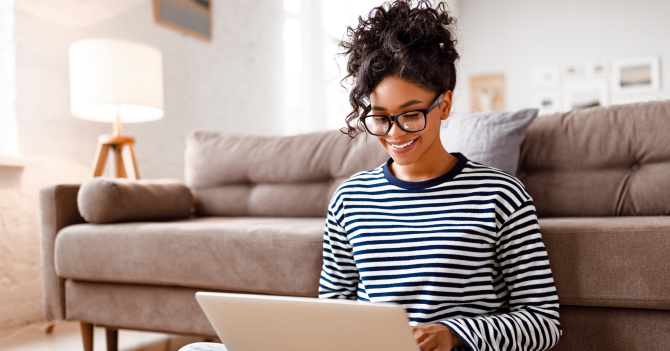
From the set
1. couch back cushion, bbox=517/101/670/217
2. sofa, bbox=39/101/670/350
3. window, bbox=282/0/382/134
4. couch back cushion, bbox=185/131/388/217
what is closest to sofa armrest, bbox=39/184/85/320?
sofa, bbox=39/101/670/350

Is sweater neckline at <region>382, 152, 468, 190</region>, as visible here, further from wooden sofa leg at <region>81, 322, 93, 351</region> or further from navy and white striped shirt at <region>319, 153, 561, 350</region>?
wooden sofa leg at <region>81, 322, 93, 351</region>

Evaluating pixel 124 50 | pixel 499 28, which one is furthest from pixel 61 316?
pixel 499 28

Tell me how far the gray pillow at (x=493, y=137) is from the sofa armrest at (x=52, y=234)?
1.25 m

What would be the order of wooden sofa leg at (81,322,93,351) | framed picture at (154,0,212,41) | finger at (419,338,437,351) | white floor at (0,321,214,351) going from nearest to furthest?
finger at (419,338,437,351) < wooden sofa leg at (81,322,93,351) < white floor at (0,321,214,351) < framed picture at (154,0,212,41)

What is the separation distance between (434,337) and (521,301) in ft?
0.64

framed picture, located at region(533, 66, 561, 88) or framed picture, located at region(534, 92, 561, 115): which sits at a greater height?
framed picture, located at region(533, 66, 561, 88)

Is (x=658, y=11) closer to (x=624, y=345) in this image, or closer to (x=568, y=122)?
(x=568, y=122)

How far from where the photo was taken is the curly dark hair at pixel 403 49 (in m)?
0.90

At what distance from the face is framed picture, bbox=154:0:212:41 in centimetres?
253

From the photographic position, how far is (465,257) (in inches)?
35.1

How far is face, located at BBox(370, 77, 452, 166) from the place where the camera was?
0.90 metres

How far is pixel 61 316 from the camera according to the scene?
176 centimetres

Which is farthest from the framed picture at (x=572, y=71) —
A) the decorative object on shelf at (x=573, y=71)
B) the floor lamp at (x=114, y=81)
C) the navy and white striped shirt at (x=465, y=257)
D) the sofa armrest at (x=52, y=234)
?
the navy and white striped shirt at (x=465, y=257)

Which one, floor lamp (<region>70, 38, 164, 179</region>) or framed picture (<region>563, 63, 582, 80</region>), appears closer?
floor lamp (<region>70, 38, 164, 179</region>)
